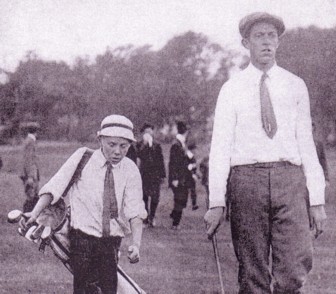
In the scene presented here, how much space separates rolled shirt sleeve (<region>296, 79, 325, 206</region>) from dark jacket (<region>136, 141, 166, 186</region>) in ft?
24.6

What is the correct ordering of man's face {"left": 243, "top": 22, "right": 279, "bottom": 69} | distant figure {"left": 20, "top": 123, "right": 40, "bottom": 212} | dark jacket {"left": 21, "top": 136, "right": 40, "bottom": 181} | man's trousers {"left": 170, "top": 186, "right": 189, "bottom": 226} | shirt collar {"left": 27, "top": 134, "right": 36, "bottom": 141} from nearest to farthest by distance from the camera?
man's face {"left": 243, "top": 22, "right": 279, "bottom": 69} < shirt collar {"left": 27, "top": 134, "right": 36, "bottom": 141} < distant figure {"left": 20, "top": 123, "right": 40, "bottom": 212} < dark jacket {"left": 21, "top": 136, "right": 40, "bottom": 181} < man's trousers {"left": 170, "top": 186, "right": 189, "bottom": 226}

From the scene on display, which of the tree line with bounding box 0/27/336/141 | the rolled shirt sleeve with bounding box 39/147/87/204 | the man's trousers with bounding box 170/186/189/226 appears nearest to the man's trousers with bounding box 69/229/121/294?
the rolled shirt sleeve with bounding box 39/147/87/204

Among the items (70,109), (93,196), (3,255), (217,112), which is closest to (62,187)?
(93,196)

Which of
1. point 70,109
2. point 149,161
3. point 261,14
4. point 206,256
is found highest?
point 261,14

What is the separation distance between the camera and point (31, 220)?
14.2ft

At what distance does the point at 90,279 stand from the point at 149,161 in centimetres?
715

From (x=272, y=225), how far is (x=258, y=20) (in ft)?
3.79

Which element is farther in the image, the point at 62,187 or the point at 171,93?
the point at 171,93

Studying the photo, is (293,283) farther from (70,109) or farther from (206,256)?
(70,109)

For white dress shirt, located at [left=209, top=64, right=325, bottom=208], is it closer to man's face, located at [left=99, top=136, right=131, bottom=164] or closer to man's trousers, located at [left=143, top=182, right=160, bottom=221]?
man's face, located at [left=99, top=136, right=131, bottom=164]

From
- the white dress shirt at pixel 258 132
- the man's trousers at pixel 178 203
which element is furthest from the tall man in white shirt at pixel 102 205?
the man's trousers at pixel 178 203

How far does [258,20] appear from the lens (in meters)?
4.09

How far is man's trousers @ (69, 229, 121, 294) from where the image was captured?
438 cm

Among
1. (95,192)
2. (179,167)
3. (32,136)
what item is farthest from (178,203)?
(95,192)
